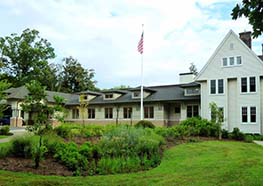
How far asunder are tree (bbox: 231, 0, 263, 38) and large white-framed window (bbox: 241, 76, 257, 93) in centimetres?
2023

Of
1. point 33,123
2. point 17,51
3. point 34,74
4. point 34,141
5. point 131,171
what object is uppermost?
point 17,51

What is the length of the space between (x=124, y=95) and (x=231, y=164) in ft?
84.3

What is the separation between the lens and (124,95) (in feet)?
110

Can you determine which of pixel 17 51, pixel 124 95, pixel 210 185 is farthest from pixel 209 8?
pixel 17 51

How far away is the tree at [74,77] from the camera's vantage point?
4897 cm

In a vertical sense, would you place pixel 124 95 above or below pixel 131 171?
above

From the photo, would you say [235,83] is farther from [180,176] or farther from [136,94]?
[180,176]

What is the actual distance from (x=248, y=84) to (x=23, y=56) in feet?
106

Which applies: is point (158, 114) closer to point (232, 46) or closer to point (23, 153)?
point (232, 46)


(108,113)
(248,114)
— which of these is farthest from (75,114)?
(248,114)

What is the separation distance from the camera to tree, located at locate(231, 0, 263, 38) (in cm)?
332

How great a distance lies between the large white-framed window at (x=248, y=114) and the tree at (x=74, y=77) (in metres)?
31.8

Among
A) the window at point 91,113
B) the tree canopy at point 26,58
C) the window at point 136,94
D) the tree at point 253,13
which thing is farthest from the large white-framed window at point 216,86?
the tree canopy at point 26,58

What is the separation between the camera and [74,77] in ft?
161
